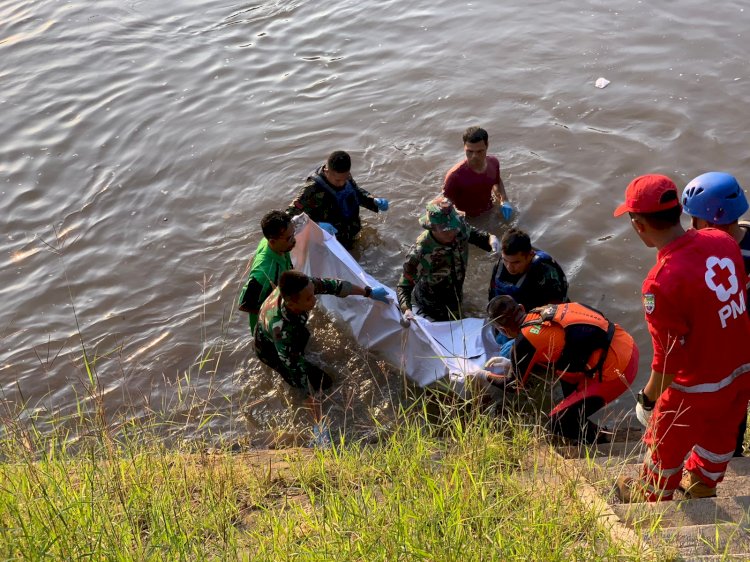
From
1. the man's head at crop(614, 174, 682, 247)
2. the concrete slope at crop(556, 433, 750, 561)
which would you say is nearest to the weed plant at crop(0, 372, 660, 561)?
the concrete slope at crop(556, 433, 750, 561)

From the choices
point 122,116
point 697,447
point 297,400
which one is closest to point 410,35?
point 122,116

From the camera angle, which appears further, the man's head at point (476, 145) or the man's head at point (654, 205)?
the man's head at point (476, 145)

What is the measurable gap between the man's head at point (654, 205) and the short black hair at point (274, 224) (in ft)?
8.62

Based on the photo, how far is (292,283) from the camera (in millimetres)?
4797

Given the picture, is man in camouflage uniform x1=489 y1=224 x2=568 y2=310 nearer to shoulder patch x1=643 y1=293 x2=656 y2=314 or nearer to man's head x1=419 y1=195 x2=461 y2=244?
man's head x1=419 y1=195 x2=461 y2=244

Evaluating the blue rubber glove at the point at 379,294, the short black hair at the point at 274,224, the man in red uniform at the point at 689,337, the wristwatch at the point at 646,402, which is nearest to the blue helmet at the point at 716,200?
the man in red uniform at the point at 689,337

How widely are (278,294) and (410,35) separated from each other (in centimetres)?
706

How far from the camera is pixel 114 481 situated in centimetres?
335

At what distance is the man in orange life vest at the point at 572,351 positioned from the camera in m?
4.51

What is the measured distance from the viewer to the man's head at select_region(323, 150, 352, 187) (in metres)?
6.29

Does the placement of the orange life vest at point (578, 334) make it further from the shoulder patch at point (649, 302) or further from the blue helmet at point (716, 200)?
the shoulder patch at point (649, 302)

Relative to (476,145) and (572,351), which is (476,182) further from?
(572,351)

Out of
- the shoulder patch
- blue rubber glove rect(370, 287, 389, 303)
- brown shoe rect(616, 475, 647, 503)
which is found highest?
the shoulder patch

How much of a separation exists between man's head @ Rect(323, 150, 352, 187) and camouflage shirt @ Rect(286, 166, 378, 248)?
0.24 ft
